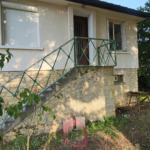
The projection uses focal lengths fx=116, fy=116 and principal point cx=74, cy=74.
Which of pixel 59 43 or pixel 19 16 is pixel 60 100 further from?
pixel 19 16

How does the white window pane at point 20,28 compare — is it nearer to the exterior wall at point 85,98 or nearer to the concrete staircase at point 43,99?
the concrete staircase at point 43,99

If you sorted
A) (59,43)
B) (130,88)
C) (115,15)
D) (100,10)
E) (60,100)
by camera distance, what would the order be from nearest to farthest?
1. (60,100)
2. (59,43)
3. (100,10)
4. (115,15)
5. (130,88)

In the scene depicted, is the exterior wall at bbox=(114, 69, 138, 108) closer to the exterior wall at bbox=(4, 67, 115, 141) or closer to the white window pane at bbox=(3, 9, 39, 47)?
the exterior wall at bbox=(4, 67, 115, 141)

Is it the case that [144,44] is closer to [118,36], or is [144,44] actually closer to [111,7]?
[118,36]

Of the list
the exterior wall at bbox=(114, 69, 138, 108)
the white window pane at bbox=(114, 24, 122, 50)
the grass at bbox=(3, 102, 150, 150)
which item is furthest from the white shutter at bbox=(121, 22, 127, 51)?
the grass at bbox=(3, 102, 150, 150)

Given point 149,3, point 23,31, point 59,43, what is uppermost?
point 149,3

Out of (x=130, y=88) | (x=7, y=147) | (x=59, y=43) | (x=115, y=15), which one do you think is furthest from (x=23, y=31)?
(x=130, y=88)

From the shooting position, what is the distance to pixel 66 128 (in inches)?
146

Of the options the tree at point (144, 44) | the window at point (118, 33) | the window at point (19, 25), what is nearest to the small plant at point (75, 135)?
the window at point (19, 25)

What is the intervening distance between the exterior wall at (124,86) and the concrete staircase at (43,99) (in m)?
2.80

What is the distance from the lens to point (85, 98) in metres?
4.26

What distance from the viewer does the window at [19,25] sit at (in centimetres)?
390

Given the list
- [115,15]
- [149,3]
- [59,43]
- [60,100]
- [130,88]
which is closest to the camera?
[60,100]

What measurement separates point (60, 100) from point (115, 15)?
4615 millimetres
